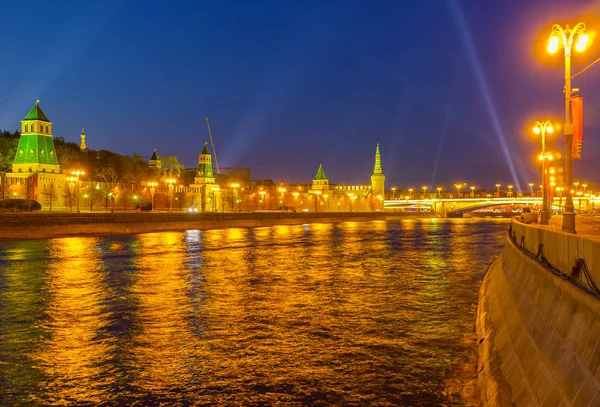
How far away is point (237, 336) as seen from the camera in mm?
14172

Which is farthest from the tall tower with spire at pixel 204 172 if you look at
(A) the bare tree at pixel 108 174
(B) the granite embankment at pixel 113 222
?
(B) the granite embankment at pixel 113 222

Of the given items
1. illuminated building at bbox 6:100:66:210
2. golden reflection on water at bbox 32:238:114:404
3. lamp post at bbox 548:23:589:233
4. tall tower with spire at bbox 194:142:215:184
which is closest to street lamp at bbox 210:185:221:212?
tall tower with spire at bbox 194:142:215:184

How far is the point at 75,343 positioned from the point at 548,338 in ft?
35.0

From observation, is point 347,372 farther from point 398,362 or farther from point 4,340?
point 4,340

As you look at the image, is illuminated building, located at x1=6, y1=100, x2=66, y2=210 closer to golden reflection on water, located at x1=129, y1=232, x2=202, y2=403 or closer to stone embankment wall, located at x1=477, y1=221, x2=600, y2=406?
golden reflection on water, located at x1=129, y1=232, x2=202, y2=403

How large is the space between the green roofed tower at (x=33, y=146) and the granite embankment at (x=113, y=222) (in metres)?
29.5

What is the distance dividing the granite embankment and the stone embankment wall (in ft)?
167

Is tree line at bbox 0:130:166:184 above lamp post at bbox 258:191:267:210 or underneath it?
above

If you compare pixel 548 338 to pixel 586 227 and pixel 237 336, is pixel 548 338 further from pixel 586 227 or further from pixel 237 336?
pixel 586 227

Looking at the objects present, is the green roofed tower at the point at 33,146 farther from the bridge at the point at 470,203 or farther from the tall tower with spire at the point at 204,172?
the bridge at the point at 470,203

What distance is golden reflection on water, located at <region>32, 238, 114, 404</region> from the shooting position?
33.6 ft

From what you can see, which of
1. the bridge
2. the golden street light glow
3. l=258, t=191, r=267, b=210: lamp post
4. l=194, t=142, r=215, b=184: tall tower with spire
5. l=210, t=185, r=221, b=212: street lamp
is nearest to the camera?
the golden street light glow

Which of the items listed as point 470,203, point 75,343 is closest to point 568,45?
point 75,343

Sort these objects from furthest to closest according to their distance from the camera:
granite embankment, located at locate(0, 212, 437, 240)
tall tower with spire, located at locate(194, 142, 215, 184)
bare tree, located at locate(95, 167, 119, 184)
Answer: tall tower with spire, located at locate(194, 142, 215, 184), bare tree, located at locate(95, 167, 119, 184), granite embankment, located at locate(0, 212, 437, 240)
